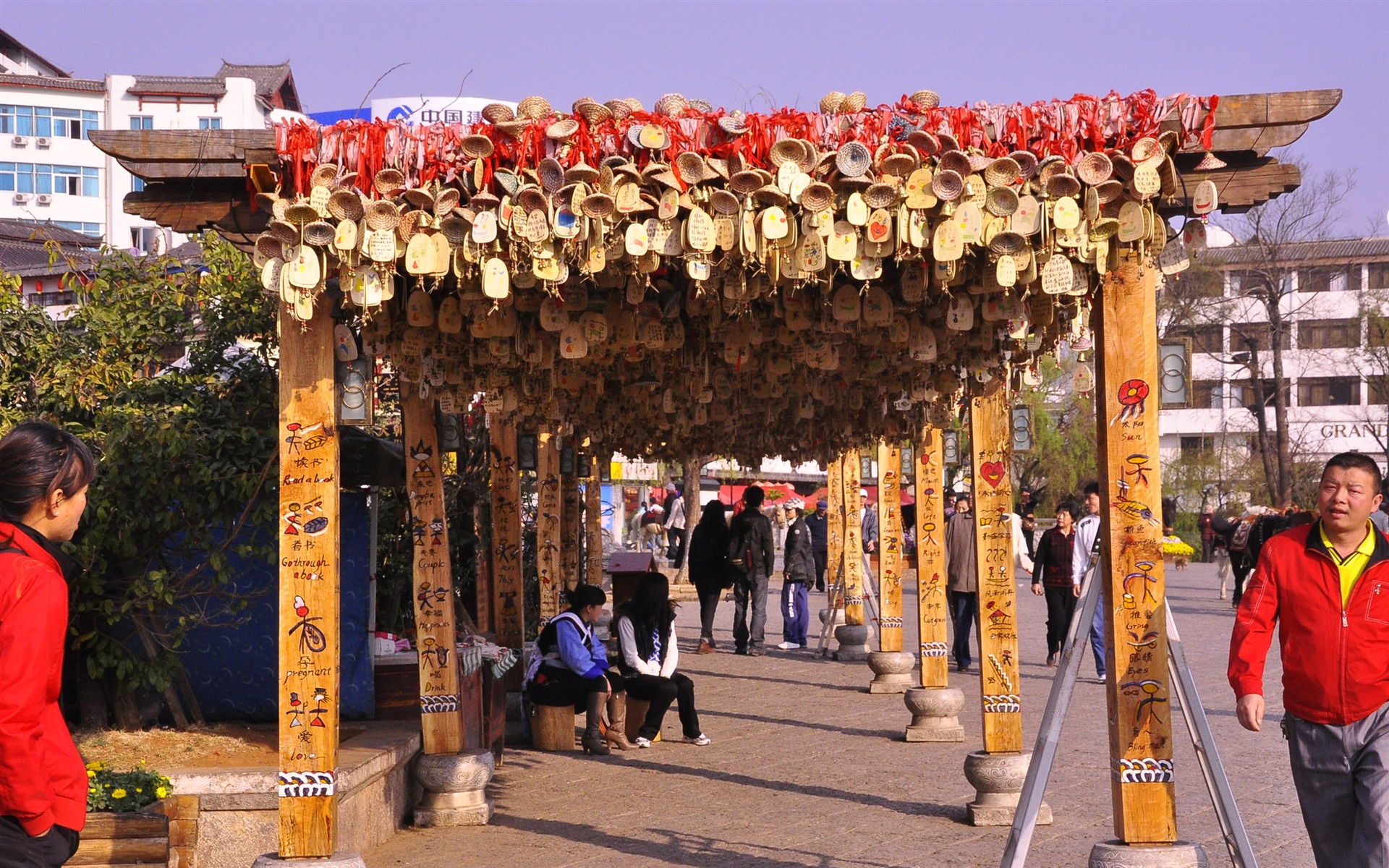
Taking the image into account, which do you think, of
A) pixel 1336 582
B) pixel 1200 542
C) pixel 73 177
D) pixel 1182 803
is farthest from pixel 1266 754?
pixel 73 177

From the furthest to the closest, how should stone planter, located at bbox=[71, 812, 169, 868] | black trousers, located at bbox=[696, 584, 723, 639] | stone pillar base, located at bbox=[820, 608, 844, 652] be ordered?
black trousers, located at bbox=[696, 584, 723, 639]
stone pillar base, located at bbox=[820, 608, 844, 652]
stone planter, located at bbox=[71, 812, 169, 868]

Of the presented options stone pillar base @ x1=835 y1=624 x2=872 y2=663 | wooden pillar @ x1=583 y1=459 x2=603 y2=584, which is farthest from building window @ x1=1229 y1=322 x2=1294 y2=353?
wooden pillar @ x1=583 y1=459 x2=603 y2=584

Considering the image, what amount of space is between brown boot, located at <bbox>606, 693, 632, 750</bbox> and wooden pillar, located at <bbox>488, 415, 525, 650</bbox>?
1.09m

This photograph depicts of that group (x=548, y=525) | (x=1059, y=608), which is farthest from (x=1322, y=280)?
(x=548, y=525)

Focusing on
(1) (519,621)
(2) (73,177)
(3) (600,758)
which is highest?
(2) (73,177)

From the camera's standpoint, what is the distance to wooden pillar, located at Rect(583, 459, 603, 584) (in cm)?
1698

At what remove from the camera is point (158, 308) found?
857cm

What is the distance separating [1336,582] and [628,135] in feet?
9.64

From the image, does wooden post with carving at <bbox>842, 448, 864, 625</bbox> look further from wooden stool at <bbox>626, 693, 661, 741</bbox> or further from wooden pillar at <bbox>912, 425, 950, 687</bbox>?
wooden stool at <bbox>626, 693, 661, 741</bbox>

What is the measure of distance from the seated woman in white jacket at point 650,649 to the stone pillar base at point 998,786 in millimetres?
3253

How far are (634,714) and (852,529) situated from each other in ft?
18.9

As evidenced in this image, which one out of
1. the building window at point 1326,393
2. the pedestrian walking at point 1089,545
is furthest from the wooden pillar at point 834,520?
the building window at point 1326,393

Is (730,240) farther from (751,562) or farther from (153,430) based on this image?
(751,562)

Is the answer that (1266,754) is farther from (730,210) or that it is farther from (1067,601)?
(730,210)
